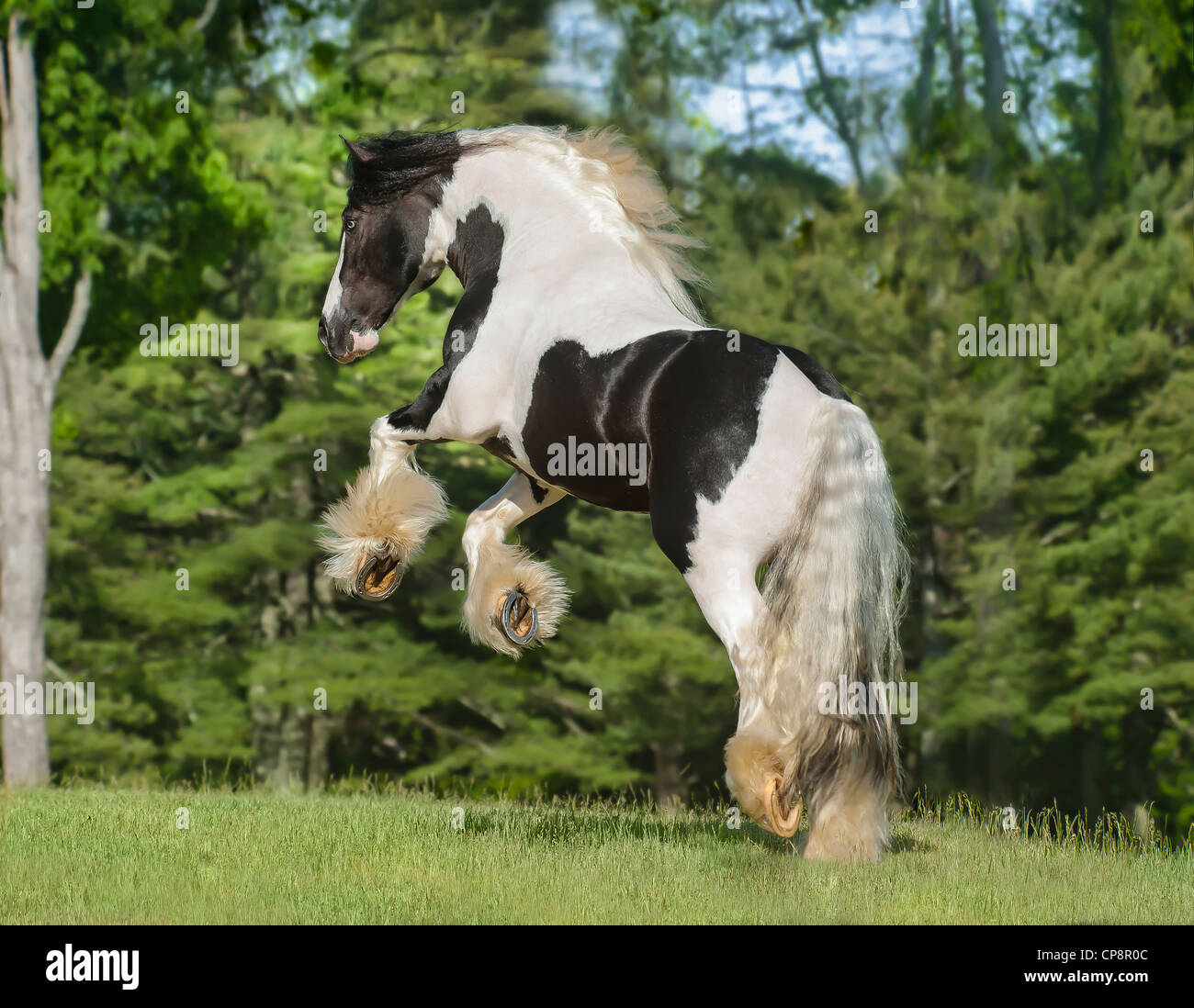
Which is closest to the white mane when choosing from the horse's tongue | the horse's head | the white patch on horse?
the horse's head

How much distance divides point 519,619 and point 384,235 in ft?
6.26

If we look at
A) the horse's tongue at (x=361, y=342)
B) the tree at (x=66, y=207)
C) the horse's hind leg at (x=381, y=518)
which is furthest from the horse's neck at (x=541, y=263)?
the tree at (x=66, y=207)

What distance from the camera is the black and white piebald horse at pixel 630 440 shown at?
4.91 meters

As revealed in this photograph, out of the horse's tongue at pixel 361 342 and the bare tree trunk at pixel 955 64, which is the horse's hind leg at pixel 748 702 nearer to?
the horse's tongue at pixel 361 342

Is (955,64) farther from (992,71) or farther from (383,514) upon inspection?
(383,514)

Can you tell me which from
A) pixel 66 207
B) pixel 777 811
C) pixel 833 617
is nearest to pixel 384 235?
pixel 833 617

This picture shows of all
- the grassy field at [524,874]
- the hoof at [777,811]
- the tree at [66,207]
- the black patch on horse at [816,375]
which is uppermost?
the tree at [66,207]

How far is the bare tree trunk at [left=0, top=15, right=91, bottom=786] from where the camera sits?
15070 millimetres

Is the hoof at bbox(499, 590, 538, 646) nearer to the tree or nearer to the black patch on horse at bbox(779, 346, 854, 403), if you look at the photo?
the black patch on horse at bbox(779, 346, 854, 403)

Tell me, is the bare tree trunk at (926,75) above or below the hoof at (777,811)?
above

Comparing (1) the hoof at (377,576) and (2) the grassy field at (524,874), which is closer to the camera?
(2) the grassy field at (524,874)

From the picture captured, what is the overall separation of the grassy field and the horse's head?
2.32 metres

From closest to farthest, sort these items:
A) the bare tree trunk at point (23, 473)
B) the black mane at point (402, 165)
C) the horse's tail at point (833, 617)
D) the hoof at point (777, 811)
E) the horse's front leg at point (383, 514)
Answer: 1. the hoof at point (777, 811)
2. the horse's tail at point (833, 617)
3. the horse's front leg at point (383, 514)
4. the black mane at point (402, 165)
5. the bare tree trunk at point (23, 473)

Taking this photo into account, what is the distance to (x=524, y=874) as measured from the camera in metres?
5.21
